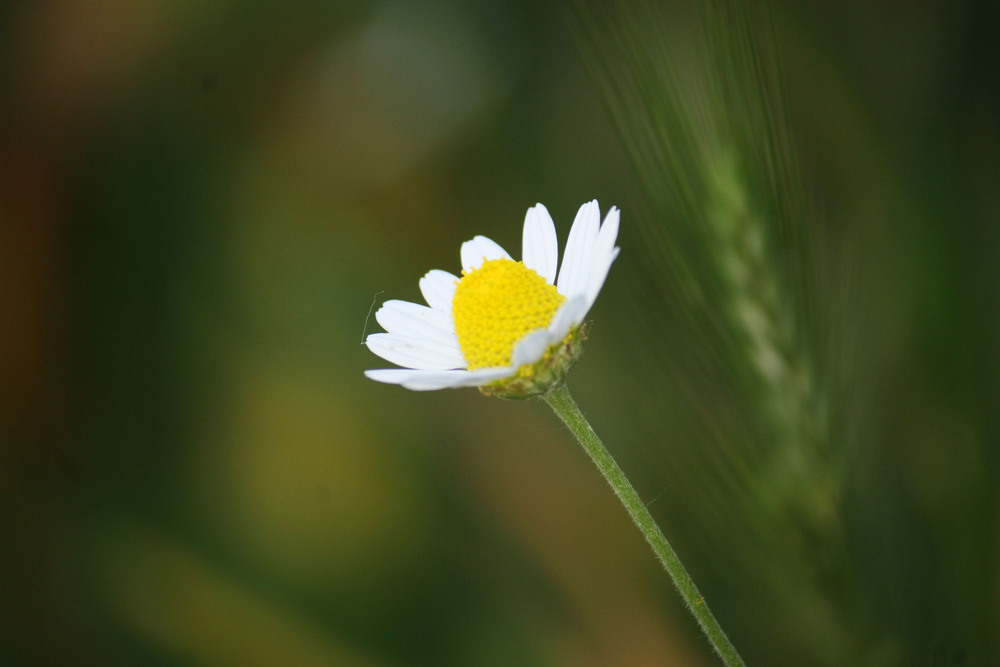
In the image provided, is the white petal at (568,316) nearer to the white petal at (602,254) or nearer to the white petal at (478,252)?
the white petal at (602,254)

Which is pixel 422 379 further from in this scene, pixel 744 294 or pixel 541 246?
pixel 744 294

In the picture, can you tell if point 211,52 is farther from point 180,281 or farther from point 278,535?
point 278,535

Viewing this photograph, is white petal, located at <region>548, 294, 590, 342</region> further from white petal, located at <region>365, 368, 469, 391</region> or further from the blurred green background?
the blurred green background

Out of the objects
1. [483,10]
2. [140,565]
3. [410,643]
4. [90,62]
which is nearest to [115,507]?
[140,565]

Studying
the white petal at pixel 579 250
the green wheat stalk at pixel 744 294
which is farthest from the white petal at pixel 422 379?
the green wheat stalk at pixel 744 294

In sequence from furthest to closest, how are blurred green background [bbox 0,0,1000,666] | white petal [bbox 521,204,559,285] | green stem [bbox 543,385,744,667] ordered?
blurred green background [bbox 0,0,1000,666]
white petal [bbox 521,204,559,285]
green stem [bbox 543,385,744,667]

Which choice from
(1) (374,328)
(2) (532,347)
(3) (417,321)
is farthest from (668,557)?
(1) (374,328)

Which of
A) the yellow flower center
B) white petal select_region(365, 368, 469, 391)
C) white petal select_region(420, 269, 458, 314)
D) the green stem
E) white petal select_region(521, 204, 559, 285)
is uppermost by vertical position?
white petal select_region(420, 269, 458, 314)

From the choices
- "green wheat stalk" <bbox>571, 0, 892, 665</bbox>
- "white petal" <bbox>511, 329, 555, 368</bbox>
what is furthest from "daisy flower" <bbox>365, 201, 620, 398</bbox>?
"green wheat stalk" <bbox>571, 0, 892, 665</bbox>
